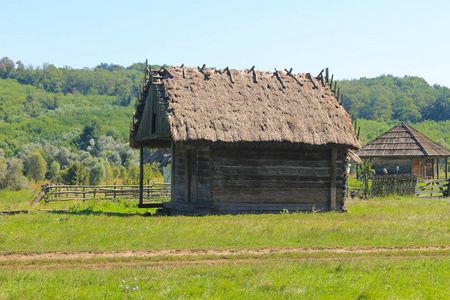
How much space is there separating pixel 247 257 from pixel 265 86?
10.0 metres

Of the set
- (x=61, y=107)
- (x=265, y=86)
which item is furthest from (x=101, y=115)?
(x=265, y=86)

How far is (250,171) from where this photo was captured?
17.5m

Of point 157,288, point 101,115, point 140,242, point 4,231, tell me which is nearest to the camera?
point 157,288

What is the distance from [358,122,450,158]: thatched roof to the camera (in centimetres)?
3450

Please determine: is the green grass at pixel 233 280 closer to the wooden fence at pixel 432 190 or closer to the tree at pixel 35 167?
the wooden fence at pixel 432 190

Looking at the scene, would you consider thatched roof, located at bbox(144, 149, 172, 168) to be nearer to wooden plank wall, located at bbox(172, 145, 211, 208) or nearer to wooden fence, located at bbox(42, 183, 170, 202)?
wooden fence, located at bbox(42, 183, 170, 202)

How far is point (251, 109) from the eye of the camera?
18.0m

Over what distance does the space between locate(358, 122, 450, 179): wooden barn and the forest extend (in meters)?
27.5

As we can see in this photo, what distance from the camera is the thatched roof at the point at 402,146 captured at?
113 feet

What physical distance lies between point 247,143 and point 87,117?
4781 inches

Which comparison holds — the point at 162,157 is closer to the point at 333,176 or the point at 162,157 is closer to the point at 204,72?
the point at 204,72

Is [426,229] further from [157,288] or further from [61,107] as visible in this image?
[61,107]

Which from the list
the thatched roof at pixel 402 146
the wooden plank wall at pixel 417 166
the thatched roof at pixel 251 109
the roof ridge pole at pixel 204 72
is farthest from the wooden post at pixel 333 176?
the wooden plank wall at pixel 417 166

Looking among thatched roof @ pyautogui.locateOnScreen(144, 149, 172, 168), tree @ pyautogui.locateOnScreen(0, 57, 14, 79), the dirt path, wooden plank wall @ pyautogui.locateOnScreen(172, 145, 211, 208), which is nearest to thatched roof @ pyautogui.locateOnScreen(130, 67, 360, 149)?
wooden plank wall @ pyautogui.locateOnScreen(172, 145, 211, 208)
